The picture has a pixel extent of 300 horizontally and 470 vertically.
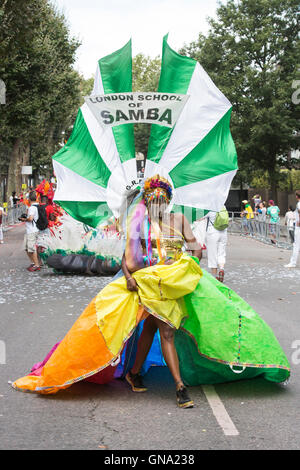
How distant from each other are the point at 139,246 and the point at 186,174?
1459mm

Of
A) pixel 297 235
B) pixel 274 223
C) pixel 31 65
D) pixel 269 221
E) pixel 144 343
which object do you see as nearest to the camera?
pixel 144 343

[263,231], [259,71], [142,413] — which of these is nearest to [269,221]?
[263,231]

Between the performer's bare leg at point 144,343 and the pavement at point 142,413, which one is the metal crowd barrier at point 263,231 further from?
the performer's bare leg at point 144,343

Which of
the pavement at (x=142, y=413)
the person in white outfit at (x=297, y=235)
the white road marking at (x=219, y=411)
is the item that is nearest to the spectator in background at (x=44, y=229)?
the person in white outfit at (x=297, y=235)

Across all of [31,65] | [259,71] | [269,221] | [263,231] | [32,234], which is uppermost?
[259,71]

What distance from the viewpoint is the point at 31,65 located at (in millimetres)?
30500

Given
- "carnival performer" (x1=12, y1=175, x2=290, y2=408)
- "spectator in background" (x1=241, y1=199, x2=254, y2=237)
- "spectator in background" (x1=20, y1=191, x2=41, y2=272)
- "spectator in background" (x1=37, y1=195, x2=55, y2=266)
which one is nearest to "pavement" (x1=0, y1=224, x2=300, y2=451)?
"carnival performer" (x1=12, y1=175, x2=290, y2=408)

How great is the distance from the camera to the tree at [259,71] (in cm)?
4088

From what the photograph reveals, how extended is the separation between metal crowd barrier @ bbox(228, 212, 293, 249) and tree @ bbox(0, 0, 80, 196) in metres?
11.2

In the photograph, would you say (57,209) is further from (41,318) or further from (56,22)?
(56,22)

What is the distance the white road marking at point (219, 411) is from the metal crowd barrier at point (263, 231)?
1751cm

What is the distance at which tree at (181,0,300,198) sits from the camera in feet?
134

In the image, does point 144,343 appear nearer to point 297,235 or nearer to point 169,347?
point 169,347

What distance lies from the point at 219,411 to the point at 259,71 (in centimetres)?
3977
